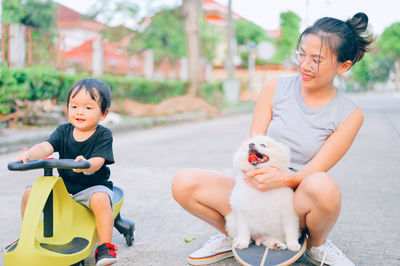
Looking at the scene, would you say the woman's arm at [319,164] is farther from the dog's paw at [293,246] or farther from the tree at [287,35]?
the tree at [287,35]

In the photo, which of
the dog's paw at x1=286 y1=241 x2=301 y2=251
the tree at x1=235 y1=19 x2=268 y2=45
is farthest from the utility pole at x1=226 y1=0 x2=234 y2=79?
the tree at x1=235 y1=19 x2=268 y2=45

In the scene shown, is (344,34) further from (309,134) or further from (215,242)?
(215,242)

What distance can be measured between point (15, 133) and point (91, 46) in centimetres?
607

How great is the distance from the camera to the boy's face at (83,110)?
2.42 metres

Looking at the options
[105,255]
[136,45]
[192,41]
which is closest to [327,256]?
[105,255]

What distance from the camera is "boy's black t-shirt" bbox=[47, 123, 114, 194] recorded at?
2436mm

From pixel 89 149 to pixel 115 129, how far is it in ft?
21.3

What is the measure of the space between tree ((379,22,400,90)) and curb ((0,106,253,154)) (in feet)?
144

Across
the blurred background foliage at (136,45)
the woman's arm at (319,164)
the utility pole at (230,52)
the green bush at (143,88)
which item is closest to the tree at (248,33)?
the blurred background foliage at (136,45)

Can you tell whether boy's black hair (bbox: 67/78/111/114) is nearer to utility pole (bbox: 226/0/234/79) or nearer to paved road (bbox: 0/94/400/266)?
paved road (bbox: 0/94/400/266)

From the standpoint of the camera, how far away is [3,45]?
8367 millimetres

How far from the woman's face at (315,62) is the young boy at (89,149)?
107cm

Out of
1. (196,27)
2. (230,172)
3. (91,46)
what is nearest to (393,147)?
(230,172)

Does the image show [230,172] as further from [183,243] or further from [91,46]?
[91,46]
